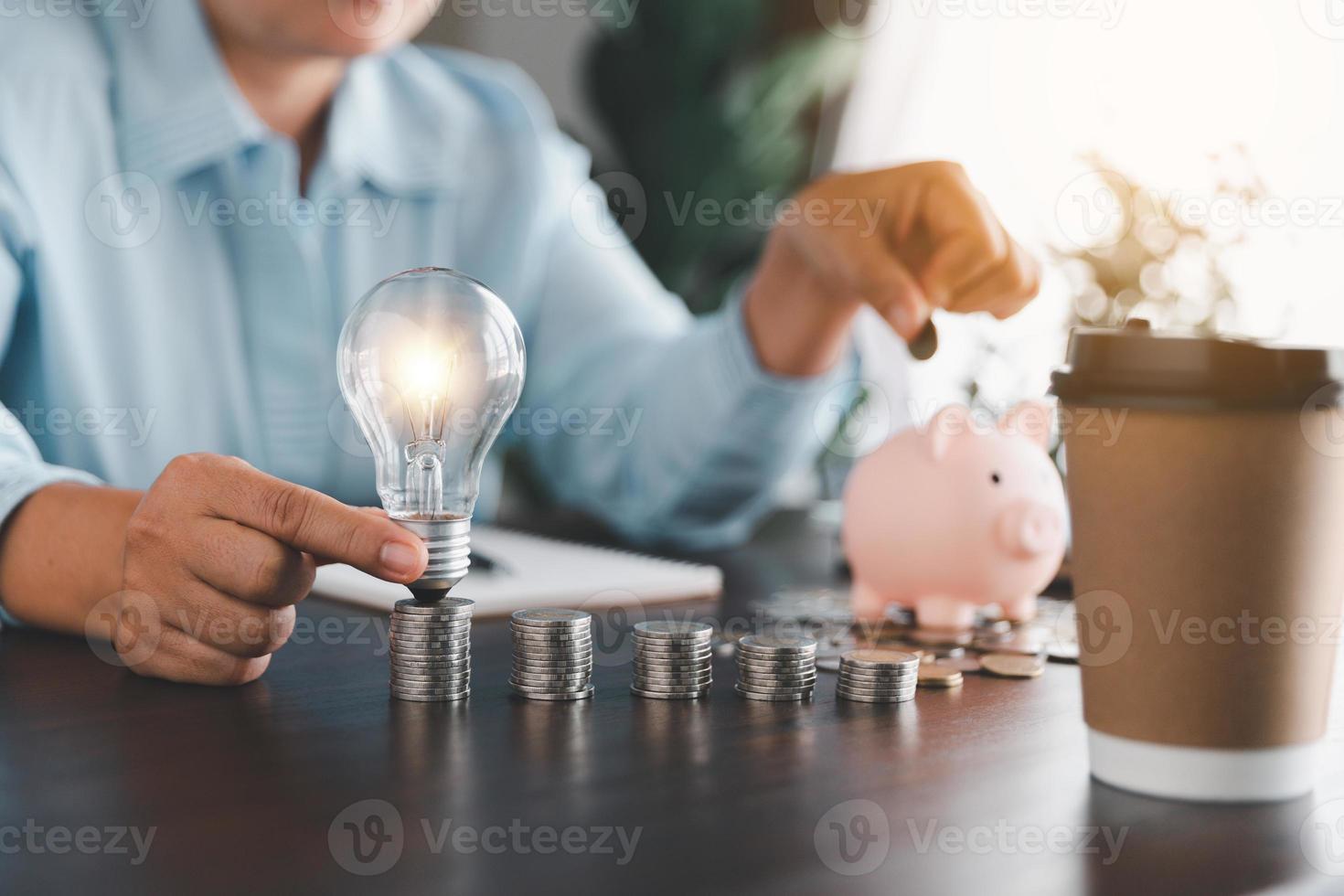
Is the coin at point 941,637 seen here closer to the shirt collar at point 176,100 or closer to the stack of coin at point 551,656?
the stack of coin at point 551,656

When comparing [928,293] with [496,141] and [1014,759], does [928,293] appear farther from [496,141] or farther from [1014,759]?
[496,141]

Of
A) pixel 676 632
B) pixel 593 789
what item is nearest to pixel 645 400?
pixel 676 632

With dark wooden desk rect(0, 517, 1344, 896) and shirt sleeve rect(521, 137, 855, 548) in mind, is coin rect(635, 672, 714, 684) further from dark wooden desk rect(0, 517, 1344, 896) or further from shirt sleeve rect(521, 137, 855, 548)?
shirt sleeve rect(521, 137, 855, 548)

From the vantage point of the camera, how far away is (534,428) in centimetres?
148

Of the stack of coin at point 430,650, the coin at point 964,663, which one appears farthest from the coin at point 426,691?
the coin at point 964,663

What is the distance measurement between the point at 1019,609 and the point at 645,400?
2.04ft

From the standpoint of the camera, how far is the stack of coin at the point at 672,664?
604mm

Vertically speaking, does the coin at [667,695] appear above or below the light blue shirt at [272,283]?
below

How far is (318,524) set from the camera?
0.57 m

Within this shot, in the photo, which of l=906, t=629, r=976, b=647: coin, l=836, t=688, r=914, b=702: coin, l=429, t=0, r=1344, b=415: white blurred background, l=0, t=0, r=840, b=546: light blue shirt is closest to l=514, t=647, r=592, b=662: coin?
l=836, t=688, r=914, b=702: coin

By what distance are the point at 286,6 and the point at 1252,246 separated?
1.19 meters

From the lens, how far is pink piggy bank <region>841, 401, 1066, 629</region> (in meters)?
0.74

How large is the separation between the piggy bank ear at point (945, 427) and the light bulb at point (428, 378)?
25 cm

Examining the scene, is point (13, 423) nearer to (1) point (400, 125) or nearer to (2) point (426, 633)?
(2) point (426, 633)
